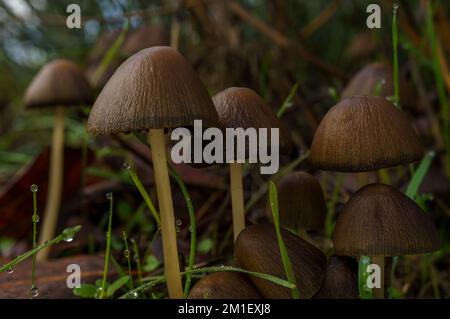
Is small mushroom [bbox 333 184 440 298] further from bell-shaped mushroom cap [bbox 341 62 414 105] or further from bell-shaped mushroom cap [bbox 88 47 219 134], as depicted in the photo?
bell-shaped mushroom cap [bbox 341 62 414 105]

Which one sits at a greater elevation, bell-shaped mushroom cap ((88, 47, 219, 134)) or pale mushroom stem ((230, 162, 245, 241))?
bell-shaped mushroom cap ((88, 47, 219, 134))

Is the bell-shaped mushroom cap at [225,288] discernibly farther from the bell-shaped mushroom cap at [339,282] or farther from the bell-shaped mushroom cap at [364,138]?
the bell-shaped mushroom cap at [364,138]

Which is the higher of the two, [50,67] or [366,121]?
[50,67]

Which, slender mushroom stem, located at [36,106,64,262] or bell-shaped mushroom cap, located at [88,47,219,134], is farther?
slender mushroom stem, located at [36,106,64,262]

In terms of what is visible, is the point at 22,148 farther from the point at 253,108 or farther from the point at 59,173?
the point at 253,108

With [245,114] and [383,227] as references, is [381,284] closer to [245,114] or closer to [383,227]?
[383,227]

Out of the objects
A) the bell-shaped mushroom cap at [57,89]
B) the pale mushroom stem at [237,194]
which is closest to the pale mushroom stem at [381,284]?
the pale mushroom stem at [237,194]

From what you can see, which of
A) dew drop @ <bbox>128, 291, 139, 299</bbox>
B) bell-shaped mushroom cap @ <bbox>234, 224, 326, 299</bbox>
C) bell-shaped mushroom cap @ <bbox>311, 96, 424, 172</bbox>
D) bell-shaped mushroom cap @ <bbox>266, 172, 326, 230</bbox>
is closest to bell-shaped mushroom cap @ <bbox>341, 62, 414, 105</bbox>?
bell-shaped mushroom cap @ <bbox>266, 172, 326, 230</bbox>
